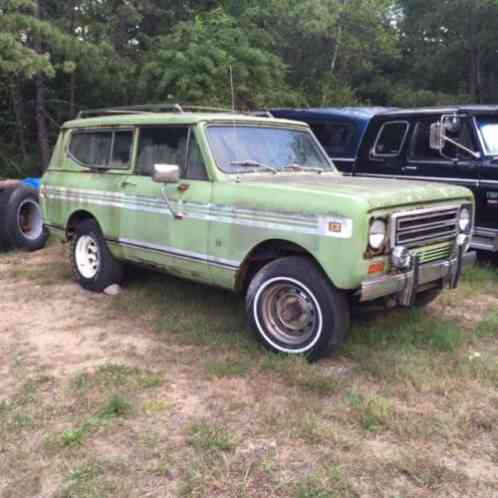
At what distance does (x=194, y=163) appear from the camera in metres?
5.14

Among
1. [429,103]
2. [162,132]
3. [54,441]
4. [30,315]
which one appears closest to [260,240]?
[162,132]

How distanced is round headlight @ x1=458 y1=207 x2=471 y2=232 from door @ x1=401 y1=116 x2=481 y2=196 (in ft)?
7.26

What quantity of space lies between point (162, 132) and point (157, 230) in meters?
0.94

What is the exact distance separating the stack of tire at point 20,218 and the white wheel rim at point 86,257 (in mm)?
2409

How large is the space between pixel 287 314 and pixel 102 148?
2952 millimetres

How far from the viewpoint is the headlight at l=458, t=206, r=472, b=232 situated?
4953 mm

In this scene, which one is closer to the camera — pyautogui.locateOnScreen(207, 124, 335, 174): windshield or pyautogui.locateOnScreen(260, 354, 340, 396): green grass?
pyautogui.locateOnScreen(260, 354, 340, 396): green grass

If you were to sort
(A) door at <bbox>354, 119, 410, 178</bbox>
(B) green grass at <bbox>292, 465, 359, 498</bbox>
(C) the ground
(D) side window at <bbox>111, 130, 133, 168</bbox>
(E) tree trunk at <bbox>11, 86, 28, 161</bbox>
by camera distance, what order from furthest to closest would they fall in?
1. (E) tree trunk at <bbox>11, 86, 28, 161</bbox>
2. (A) door at <bbox>354, 119, 410, 178</bbox>
3. (D) side window at <bbox>111, 130, 133, 168</bbox>
4. (C) the ground
5. (B) green grass at <bbox>292, 465, 359, 498</bbox>

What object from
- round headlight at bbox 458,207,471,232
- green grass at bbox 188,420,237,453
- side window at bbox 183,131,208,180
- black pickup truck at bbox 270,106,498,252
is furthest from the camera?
black pickup truck at bbox 270,106,498,252

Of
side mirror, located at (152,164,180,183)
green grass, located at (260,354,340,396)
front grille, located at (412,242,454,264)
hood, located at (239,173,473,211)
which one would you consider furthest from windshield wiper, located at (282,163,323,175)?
green grass, located at (260,354,340,396)

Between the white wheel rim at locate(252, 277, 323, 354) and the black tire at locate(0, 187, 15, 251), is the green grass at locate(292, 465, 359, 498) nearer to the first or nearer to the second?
the white wheel rim at locate(252, 277, 323, 354)

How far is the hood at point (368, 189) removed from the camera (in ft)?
13.7

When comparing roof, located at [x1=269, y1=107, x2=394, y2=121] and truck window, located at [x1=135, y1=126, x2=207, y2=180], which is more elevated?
roof, located at [x1=269, y1=107, x2=394, y2=121]

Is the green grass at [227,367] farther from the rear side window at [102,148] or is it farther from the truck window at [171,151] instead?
the rear side window at [102,148]
